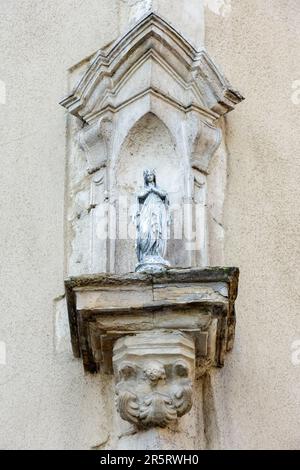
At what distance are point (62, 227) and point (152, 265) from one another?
738 millimetres

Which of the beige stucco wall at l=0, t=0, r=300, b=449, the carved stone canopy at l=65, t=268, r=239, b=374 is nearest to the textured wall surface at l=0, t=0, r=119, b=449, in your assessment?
the beige stucco wall at l=0, t=0, r=300, b=449

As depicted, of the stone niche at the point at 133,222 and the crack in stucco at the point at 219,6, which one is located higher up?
the crack in stucco at the point at 219,6

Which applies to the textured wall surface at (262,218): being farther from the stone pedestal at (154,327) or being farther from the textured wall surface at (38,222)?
the textured wall surface at (38,222)

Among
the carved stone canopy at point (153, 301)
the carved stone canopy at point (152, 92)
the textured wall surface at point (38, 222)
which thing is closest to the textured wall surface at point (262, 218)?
the carved stone canopy at point (152, 92)

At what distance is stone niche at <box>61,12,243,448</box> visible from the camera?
16.0 ft

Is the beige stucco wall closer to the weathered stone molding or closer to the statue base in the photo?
the weathered stone molding

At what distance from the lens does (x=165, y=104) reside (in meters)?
5.51

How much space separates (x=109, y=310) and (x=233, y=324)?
19.6 inches

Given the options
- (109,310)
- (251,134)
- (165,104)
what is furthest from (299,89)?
(109,310)

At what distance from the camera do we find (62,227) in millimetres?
5562

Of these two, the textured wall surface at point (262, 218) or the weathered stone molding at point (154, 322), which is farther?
the textured wall surface at point (262, 218)

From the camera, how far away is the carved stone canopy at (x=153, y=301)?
4867 mm

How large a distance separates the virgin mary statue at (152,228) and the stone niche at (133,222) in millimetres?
83
